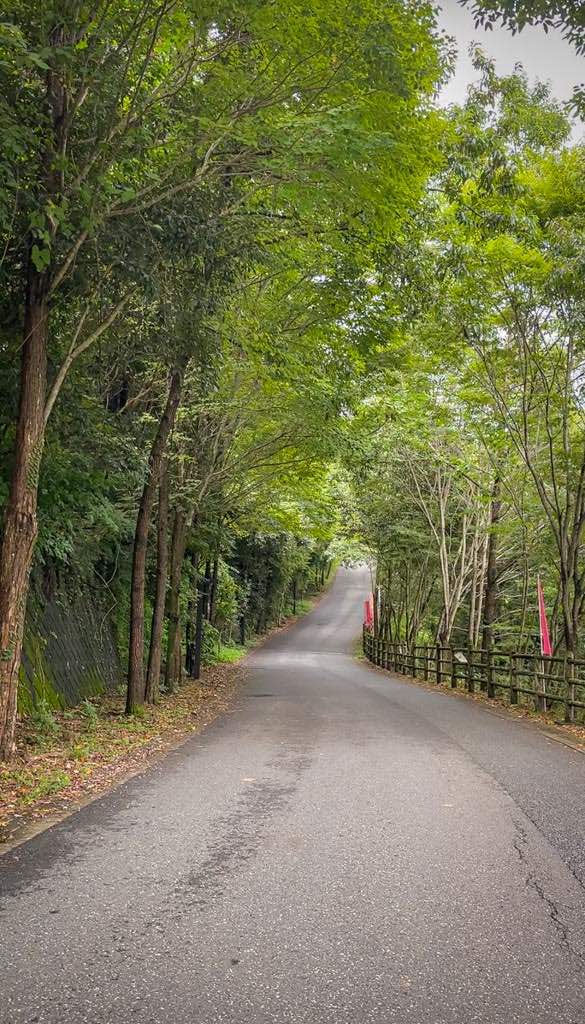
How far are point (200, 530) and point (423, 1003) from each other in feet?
48.0

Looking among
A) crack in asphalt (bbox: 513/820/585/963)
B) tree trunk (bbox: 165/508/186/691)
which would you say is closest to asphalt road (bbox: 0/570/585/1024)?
crack in asphalt (bbox: 513/820/585/963)

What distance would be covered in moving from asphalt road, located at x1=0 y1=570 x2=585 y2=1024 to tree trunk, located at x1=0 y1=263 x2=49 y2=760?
168cm

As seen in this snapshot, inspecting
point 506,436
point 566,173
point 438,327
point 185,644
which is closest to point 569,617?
point 506,436

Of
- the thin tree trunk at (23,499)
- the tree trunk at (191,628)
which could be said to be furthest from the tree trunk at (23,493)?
the tree trunk at (191,628)

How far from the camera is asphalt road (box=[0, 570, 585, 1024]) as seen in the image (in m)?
2.81

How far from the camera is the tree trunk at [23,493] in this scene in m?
6.86

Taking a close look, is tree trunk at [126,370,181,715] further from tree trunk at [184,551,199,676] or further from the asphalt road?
tree trunk at [184,551,199,676]

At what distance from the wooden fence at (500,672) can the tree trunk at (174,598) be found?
6.56 metres

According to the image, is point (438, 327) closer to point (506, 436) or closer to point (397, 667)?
point (506, 436)

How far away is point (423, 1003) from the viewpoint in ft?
9.15

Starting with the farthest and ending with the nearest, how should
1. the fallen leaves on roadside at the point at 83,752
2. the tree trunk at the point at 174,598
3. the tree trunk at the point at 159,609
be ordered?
the tree trunk at the point at 174,598, the tree trunk at the point at 159,609, the fallen leaves on roadside at the point at 83,752

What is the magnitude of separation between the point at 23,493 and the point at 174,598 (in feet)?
25.1

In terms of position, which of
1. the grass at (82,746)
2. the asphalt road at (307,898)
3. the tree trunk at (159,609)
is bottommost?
the grass at (82,746)

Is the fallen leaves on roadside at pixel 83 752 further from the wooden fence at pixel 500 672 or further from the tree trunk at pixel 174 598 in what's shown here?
the wooden fence at pixel 500 672
